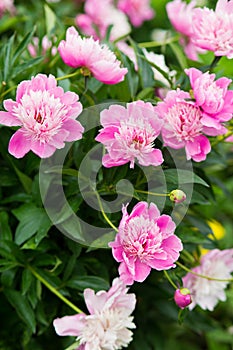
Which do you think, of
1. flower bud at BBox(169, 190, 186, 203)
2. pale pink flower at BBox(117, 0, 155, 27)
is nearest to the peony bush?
flower bud at BBox(169, 190, 186, 203)

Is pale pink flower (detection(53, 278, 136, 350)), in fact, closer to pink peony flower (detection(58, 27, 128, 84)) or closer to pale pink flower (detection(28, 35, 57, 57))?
pink peony flower (detection(58, 27, 128, 84))

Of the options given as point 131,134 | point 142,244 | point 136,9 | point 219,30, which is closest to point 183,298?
point 142,244

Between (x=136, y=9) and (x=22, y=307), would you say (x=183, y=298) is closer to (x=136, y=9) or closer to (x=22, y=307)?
(x=22, y=307)

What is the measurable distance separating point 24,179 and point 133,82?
21 cm

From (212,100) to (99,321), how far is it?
11.6 inches

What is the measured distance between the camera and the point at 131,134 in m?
0.68

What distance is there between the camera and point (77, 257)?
2.84 ft

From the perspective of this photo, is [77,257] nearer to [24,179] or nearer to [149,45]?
[24,179]

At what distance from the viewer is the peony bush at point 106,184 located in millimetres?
688

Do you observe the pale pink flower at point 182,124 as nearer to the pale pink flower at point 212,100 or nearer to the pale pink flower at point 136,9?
the pale pink flower at point 212,100

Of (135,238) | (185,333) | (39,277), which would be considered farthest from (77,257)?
(185,333)

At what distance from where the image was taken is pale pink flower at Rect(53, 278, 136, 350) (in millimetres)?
732

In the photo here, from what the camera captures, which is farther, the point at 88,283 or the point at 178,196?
the point at 88,283

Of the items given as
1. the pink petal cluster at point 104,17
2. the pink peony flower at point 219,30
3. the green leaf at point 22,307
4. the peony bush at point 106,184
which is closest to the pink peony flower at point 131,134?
the peony bush at point 106,184
